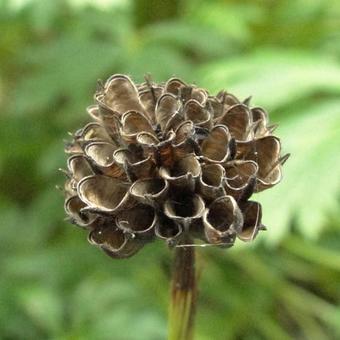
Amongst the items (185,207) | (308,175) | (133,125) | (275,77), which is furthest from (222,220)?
(275,77)

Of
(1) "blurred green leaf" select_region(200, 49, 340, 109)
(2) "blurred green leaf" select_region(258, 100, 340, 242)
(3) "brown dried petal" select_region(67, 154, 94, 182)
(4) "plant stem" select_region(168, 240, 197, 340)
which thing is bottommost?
(4) "plant stem" select_region(168, 240, 197, 340)

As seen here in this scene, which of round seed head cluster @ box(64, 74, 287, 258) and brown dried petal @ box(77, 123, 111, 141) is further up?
brown dried petal @ box(77, 123, 111, 141)

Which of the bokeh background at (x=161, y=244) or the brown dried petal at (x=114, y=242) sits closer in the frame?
the brown dried petal at (x=114, y=242)

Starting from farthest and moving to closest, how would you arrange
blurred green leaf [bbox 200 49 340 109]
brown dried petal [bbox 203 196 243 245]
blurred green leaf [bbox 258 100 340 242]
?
blurred green leaf [bbox 200 49 340 109]
blurred green leaf [bbox 258 100 340 242]
brown dried petal [bbox 203 196 243 245]

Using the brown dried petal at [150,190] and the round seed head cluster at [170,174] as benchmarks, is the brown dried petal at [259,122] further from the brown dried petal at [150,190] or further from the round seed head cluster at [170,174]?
the brown dried petal at [150,190]

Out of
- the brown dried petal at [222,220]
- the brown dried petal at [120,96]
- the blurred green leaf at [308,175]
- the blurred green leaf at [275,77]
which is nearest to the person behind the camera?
the brown dried petal at [222,220]

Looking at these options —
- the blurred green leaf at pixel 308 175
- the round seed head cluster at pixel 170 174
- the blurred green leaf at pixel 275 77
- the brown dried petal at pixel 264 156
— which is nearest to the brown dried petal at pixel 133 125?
the round seed head cluster at pixel 170 174

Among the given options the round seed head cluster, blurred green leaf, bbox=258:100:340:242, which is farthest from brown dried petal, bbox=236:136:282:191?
blurred green leaf, bbox=258:100:340:242

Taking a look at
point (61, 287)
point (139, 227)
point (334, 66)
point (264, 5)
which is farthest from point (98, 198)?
point (264, 5)

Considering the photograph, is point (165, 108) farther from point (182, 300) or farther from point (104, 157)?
point (182, 300)

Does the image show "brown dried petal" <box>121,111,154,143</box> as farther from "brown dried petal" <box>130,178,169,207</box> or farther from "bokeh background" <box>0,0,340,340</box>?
"bokeh background" <box>0,0,340,340</box>
